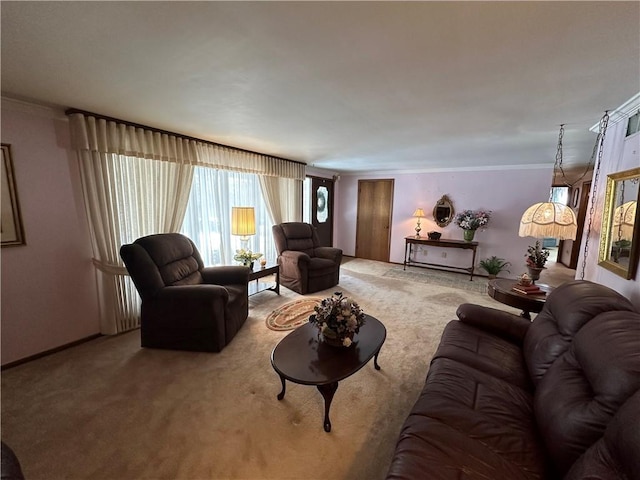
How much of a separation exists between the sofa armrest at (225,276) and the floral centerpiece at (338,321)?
1452 mm

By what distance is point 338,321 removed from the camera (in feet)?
6.07

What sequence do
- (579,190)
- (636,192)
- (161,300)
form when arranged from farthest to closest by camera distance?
1. (579,190)
2. (161,300)
3. (636,192)

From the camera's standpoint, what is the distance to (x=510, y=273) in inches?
203

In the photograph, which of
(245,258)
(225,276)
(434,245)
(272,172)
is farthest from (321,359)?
(434,245)

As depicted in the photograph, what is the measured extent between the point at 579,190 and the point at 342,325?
789 centimetres

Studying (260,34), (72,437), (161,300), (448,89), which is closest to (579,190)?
(448,89)

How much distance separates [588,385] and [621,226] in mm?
1415

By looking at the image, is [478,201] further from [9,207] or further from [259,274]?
[9,207]

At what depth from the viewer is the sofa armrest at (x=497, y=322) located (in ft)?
6.57

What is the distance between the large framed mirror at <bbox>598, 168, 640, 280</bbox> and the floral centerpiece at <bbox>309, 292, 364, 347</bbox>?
5.94 ft

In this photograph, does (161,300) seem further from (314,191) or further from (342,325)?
(314,191)

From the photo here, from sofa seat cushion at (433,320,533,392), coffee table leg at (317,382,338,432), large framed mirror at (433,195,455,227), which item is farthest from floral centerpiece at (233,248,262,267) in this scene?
large framed mirror at (433,195,455,227)

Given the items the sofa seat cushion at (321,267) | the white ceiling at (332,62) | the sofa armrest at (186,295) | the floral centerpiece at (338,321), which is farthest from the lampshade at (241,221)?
the floral centerpiece at (338,321)

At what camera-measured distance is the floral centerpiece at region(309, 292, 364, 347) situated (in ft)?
6.07
